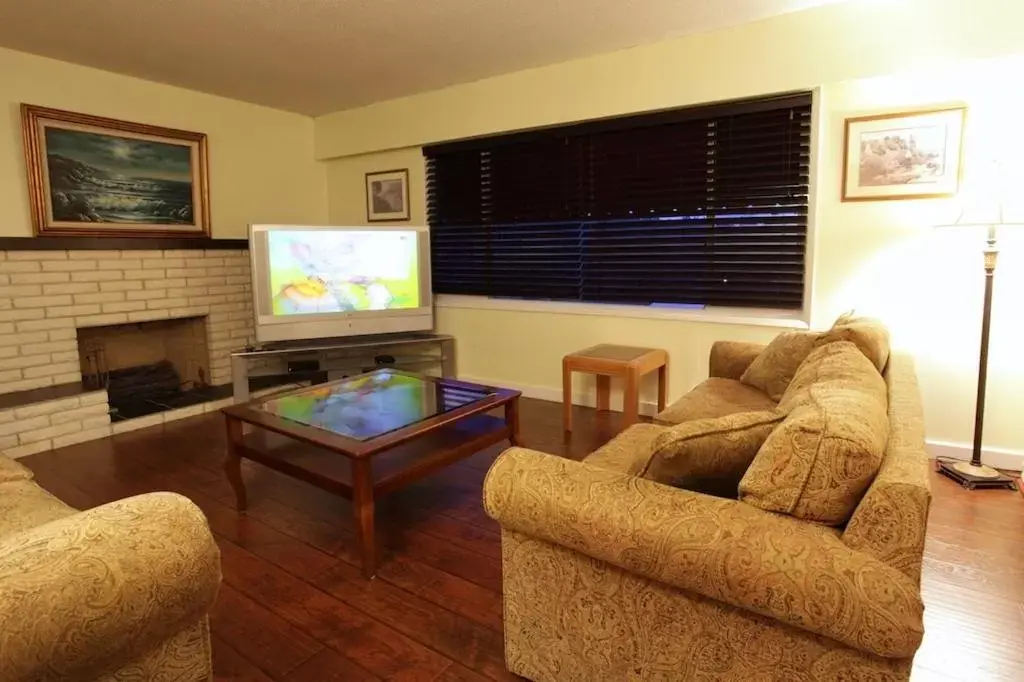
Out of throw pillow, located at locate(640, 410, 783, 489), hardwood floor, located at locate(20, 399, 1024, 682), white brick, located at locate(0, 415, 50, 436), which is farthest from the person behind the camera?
white brick, located at locate(0, 415, 50, 436)

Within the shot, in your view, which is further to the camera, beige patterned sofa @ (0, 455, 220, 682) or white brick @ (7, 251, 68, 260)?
white brick @ (7, 251, 68, 260)

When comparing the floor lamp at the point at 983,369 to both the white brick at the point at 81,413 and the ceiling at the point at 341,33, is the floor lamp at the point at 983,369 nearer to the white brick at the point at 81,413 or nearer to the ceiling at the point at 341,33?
the ceiling at the point at 341,33

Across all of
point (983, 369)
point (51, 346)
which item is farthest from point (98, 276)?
point (983, 369)

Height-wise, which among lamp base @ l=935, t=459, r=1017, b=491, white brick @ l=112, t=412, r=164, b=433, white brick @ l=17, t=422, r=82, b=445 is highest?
white brick @ l=17, t=422, r=82, b=445

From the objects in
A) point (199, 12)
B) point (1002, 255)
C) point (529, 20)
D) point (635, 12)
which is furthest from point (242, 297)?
point (1002, 255)

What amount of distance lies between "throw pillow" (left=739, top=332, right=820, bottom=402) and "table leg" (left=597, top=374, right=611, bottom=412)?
119 cm

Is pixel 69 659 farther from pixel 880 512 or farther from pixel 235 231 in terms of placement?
pixel 235 231

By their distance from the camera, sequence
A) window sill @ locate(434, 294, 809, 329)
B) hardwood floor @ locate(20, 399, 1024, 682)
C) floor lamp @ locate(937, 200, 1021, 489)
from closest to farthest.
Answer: hardwood floor @ locate(20, 399, 1024, 682) < floor lamp @ locate(937, 200, 1021, 489) < window sill @ locate(434, 294, 809, 329)

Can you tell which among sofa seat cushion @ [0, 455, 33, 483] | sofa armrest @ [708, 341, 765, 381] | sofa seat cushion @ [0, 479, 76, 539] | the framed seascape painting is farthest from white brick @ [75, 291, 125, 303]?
sofa armrest @ [708, 341, 765, 381]

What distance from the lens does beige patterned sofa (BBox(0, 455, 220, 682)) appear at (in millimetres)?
893

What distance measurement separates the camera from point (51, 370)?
3689mm

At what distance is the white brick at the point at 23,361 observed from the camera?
3.52m

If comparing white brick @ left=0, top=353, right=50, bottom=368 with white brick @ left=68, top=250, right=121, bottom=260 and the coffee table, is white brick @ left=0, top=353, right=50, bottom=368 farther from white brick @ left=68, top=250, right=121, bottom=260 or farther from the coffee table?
the coffee table

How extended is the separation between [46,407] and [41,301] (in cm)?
68
